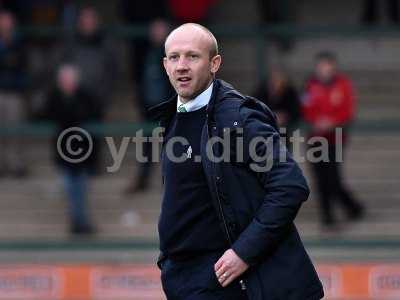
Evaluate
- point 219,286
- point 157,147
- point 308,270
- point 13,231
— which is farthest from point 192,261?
point 13,231

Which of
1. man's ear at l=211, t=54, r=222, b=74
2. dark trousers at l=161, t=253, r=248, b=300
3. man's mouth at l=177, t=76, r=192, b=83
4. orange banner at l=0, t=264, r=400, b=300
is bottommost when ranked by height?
orange banner at l=0, t=264, r=400, b=300

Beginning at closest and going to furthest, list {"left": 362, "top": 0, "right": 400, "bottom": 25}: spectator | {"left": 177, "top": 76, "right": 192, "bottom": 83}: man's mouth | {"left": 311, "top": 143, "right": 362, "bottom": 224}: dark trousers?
{"left": 177, "top": 76, "right": 192, "bottom": 83}: man's mouth < {"left": 311, "top": 143, "right": 362, "bottom": 224}: dark trousers < {"left": 362, "top": 0, "right": 400, "bottom": 25}: spectator

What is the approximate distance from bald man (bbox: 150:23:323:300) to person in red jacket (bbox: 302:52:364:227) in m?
5.75

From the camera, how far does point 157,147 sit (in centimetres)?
999

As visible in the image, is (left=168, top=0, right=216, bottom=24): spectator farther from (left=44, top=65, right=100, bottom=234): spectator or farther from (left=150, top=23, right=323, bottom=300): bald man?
(left=150, top=23, right=323, bottom=300): bald man

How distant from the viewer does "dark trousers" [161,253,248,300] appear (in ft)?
13.9

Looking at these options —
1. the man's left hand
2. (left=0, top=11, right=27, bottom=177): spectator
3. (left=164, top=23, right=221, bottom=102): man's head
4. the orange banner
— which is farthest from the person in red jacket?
the man's left hand

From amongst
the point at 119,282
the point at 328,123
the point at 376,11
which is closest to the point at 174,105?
the point at 119,282

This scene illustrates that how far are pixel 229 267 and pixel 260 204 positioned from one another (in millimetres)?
239

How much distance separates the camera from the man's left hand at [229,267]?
4094 mm

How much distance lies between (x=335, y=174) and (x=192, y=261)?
5.94m

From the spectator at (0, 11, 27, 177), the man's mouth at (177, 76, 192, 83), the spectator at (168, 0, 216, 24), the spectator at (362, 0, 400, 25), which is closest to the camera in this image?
the man's mouth at (177, 76, 192, 83)

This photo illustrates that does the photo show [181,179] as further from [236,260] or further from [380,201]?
[380,201]

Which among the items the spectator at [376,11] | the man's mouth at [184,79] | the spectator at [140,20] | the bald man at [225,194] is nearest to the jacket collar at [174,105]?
the bald man at [225,194]
